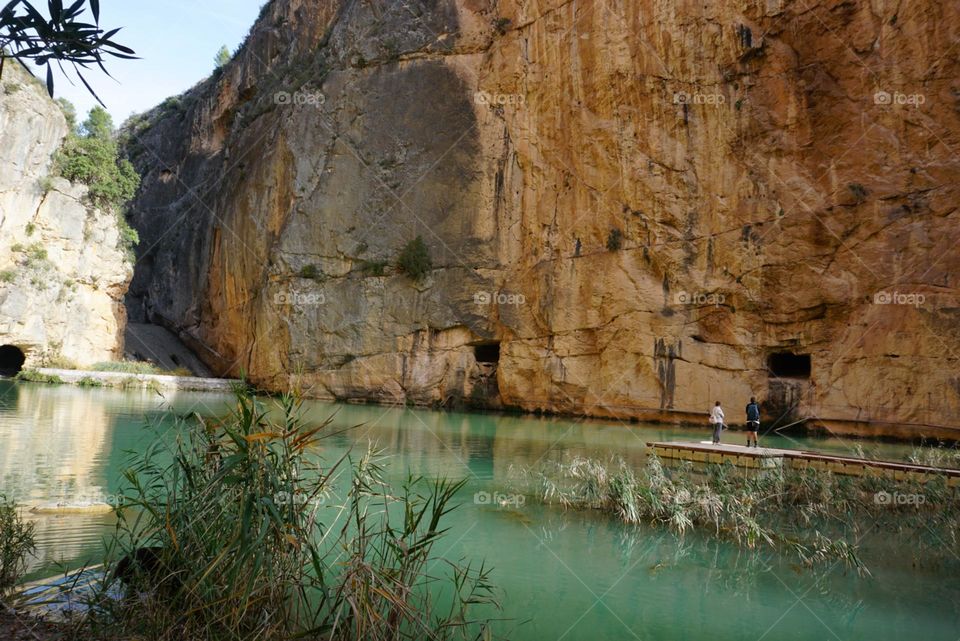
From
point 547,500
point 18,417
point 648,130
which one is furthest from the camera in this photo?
point 648,130

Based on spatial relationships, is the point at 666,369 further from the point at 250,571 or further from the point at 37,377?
the point at 37,377

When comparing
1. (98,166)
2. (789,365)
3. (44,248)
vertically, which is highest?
(98,166)

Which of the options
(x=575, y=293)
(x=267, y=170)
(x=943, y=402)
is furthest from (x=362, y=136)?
(x=943, y=402)

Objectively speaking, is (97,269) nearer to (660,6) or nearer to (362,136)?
(362,136)

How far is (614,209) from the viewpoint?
82.3 feet

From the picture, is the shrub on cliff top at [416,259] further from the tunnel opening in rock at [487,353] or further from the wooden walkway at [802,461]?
the wooden walkway at [802,461]

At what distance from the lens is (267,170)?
106 ft

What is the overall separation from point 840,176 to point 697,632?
19728 millimetres

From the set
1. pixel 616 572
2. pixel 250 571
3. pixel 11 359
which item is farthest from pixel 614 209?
pixel 11 359

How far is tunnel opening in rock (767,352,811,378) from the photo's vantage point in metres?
23.5

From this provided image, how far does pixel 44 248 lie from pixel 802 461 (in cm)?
3361

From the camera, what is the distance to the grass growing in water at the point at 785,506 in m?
8.14

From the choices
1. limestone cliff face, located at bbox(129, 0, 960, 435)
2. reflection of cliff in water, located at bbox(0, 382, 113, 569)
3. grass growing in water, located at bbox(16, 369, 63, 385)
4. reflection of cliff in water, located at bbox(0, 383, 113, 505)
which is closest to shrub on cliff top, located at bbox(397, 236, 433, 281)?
limestone cliff face, located at bbox(129, 0, 960, 435)

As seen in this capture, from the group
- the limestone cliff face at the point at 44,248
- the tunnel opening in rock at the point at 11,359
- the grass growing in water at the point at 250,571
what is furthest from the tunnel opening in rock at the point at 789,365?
the tunnel opening in rock at the point at 11,359
